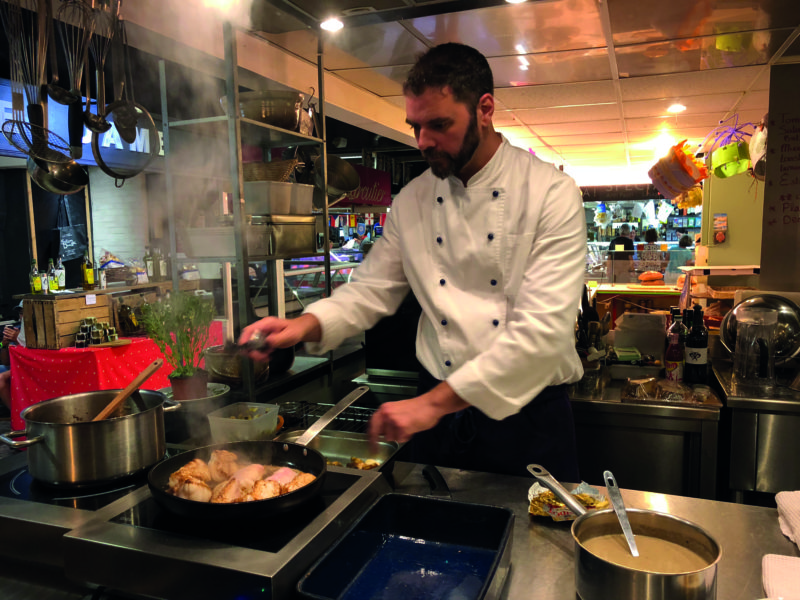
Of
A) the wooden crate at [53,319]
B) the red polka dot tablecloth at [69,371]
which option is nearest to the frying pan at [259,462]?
the red polka dot tablecloth at [69,371]

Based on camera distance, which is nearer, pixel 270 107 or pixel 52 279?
pixel 270 107

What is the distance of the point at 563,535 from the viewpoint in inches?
46.3

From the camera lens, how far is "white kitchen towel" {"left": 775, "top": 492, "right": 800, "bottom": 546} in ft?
3.75

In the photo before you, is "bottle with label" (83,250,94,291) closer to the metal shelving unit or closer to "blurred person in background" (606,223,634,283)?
the metal shelving unit

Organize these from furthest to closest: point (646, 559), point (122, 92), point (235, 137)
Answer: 1. point (235, 137)
2. point (122, 92)
3. point (646, 559)

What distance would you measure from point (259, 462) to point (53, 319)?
12.1 feet

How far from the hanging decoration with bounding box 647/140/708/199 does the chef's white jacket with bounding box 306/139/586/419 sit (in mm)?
3983

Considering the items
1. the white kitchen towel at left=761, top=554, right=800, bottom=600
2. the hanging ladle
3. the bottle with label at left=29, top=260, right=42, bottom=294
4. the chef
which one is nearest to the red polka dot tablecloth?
the bottle with label at left=29, top=260, right=42, bottom=294

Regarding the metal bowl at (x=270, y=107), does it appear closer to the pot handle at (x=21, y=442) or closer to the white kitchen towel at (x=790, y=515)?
the pot handle at (x=21, y=442)

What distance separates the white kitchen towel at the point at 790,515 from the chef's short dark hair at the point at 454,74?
1128 millimetres

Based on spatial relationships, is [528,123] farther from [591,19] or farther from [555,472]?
[555,472]

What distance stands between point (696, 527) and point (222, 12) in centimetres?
270

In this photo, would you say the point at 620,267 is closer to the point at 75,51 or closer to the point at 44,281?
the point at 44,281

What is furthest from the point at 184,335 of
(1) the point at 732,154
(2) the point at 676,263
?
(2) the point at 676,263
